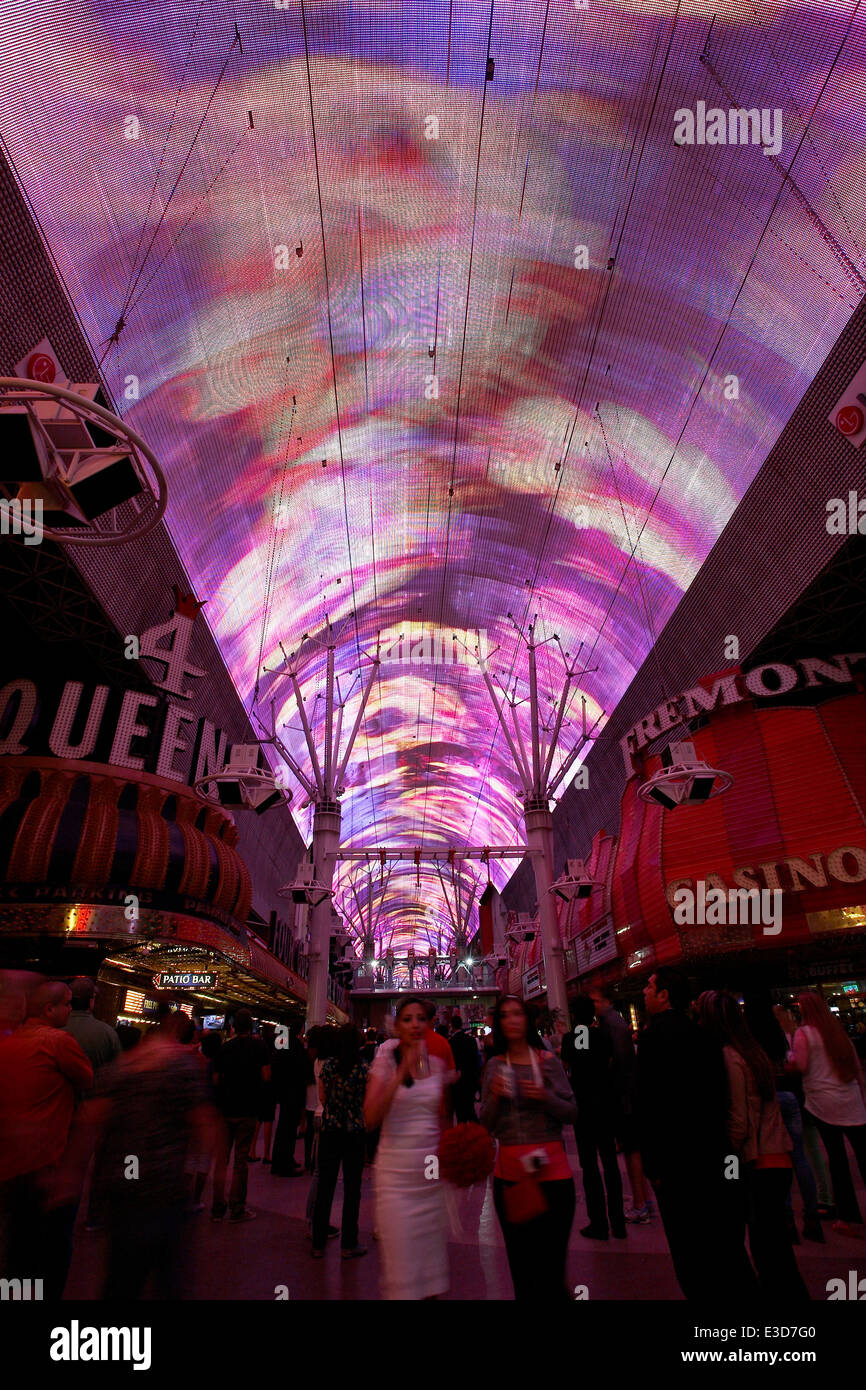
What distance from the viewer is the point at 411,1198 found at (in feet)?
10.6

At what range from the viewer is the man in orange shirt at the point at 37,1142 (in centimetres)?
352

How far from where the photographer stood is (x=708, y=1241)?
3.38 meters

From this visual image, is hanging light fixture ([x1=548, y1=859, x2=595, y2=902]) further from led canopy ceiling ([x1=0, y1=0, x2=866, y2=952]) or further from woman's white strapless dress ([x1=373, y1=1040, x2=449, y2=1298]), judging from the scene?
Result: woman's white strapless dress ([x1=373, y1=1040, x2=449, y2=1298])

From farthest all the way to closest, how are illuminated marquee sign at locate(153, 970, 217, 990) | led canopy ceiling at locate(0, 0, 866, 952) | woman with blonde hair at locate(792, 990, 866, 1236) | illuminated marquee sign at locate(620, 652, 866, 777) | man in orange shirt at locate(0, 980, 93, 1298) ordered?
illuminated marquee sign at locate(153, 970, 217, 990)
illuminated marquee sign at locate(620, 652, 866, 777)
led canopy ceiling at locate(0, 0, 866, 952)
woman with blonde hair at locate(792, 990, 866, 1236)
man in orange shirt at locate(0, 980, 93, 1298)

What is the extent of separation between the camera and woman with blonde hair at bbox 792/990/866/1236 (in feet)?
18.2

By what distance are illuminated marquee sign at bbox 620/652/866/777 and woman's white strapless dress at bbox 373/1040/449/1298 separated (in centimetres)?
1246

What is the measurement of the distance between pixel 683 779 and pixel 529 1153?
9.37 metres

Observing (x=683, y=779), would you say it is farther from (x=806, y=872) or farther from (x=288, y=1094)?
(x=288, y=1094)

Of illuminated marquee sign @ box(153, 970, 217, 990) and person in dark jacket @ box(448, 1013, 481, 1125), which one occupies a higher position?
illuminated marquee sign @ box(153, 970, 217, 990)

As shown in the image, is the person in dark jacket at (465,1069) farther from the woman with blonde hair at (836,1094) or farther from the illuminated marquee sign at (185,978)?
the illuminated marquee sign at (185,978)

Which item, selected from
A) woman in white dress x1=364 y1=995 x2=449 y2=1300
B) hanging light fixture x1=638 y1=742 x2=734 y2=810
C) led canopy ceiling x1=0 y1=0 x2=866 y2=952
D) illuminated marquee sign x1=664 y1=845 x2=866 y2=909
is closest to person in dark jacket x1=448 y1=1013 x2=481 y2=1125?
hanging light fixture x1=638 y1=742 x2=734 y2=810

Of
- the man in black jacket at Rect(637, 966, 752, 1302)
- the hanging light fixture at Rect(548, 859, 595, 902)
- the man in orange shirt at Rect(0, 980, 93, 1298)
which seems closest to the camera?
the man in black jacket at Rect(637, 966, 752, 1302)

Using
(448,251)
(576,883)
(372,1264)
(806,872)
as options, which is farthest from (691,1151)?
(448,251)

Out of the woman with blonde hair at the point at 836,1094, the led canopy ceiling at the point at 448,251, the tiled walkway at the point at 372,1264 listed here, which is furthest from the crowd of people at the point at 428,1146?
the led canopy ceiling at the point at 448,251
